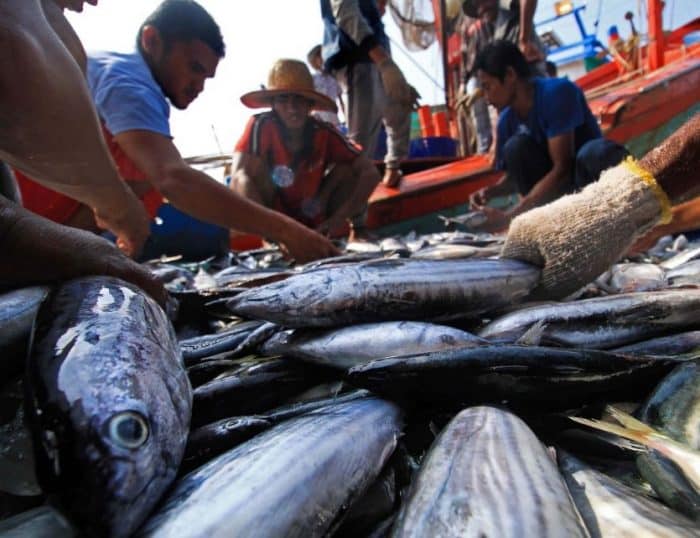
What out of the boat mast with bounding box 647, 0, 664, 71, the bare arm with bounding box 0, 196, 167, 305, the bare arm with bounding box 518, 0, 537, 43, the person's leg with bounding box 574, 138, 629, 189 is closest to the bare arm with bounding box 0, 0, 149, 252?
the bare arm with bounding box 0, 196, 167, 305

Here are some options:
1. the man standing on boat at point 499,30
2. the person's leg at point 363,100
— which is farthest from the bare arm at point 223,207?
the man standing on boat at point 499,30

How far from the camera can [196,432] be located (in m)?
0.99

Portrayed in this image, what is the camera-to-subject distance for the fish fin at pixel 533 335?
128 centimetres

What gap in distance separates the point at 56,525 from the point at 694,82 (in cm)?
818

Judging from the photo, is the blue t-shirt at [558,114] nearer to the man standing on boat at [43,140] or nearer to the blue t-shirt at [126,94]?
the blue t-shirt at [126,94]

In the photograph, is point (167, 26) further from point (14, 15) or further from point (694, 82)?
point (694, 82)

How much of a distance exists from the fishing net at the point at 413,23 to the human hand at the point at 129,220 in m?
9.94

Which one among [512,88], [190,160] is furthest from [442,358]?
[190,160]

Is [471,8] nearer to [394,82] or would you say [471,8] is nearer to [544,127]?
[394,82]

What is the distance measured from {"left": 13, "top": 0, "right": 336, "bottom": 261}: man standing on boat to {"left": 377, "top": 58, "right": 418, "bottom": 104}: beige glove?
2.51 meters

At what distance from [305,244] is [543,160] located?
3550 mm

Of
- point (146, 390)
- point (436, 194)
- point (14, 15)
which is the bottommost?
point (436, 194)

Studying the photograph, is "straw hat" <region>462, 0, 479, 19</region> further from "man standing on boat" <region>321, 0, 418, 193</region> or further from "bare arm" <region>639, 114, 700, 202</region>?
"bare arm" <region>639, 114, 700, 202</region>

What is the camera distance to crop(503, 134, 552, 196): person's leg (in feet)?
18.3
